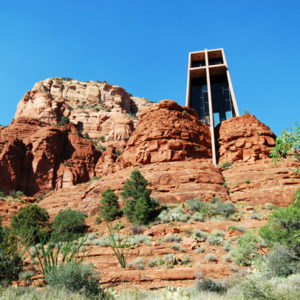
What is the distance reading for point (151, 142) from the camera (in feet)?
107

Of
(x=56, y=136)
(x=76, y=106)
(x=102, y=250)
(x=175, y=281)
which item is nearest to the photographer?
(x=175, y=281)

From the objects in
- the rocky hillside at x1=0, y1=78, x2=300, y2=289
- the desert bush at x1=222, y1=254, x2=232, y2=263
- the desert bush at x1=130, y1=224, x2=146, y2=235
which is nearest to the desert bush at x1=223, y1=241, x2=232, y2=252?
the rocky hillside at x1=0, y1=78, x2=300, y2=289

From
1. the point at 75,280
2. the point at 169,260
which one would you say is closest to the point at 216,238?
the point at 169,260

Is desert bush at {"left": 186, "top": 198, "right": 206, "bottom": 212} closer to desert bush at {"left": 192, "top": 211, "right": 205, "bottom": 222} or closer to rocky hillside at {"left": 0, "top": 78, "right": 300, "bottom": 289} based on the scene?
rocky hillside at {"left": 0, "top": 78, "right": 300, "bottom": 289}

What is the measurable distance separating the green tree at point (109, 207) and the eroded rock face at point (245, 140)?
13.2 metres

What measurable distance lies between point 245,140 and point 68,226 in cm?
1960

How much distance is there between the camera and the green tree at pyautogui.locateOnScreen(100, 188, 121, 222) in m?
24.0

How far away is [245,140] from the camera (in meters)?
32.2

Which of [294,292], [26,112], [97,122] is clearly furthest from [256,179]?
[26,112]

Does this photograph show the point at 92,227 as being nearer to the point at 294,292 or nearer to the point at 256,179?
the point at 256,179

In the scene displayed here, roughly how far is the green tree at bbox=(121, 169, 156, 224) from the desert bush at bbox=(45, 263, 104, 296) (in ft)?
37.1

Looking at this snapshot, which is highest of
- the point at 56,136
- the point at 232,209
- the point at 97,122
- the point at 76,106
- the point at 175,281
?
the point at 76,106

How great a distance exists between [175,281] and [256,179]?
618 inches

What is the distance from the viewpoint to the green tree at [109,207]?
24.0 meters
